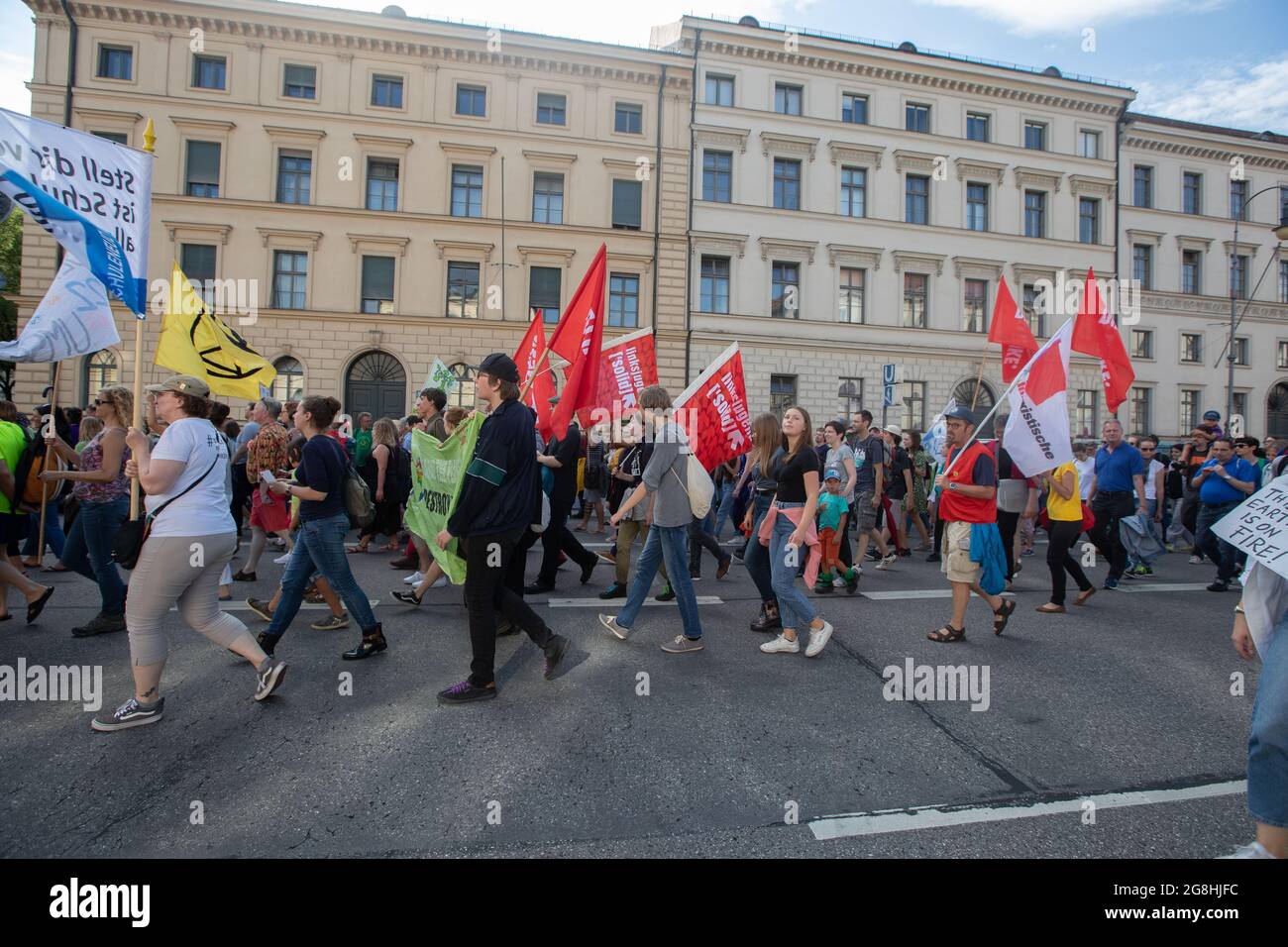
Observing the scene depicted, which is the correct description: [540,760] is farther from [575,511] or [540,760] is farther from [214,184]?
[214,184]

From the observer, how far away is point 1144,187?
30.8 metres

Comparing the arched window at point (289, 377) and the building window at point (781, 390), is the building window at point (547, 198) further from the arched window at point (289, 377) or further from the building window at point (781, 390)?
the building window at point (781, 390)

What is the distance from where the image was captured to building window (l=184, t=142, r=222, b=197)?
22375 millimetres

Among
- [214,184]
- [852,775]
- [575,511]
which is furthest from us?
[214,184]

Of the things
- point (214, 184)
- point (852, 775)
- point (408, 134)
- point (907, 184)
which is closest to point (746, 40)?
point (907, 184)

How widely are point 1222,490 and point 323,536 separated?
33.1 ft

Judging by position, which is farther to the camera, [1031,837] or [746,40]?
[746,40]

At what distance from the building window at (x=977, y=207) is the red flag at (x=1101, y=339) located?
71.9 feet

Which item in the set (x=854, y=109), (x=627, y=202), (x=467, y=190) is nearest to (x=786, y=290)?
(x=627, y=202)

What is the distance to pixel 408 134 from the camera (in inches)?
923

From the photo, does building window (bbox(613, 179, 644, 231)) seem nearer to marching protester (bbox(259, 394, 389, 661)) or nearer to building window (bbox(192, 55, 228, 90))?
building window (bbox(192, 55, 228, 90))

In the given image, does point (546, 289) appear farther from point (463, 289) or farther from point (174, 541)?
point (174, 541)
